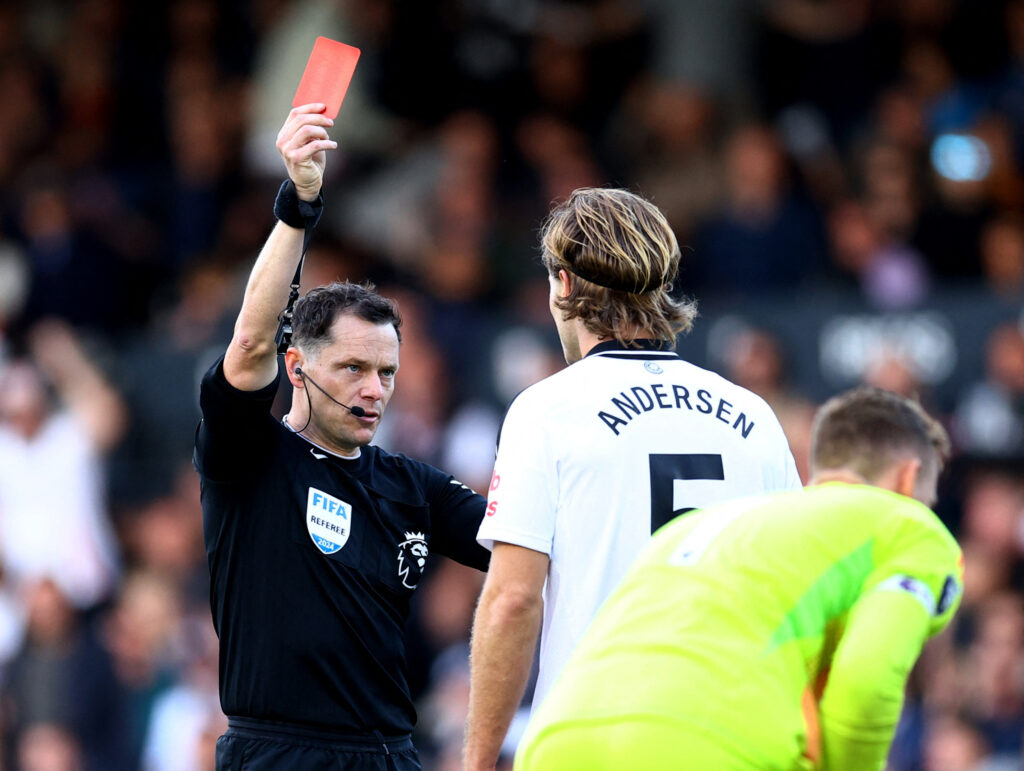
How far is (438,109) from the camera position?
1181 centimetres

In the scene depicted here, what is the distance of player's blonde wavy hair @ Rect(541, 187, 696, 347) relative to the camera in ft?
12.7

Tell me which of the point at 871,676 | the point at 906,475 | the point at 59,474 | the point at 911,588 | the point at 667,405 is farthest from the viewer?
the point at 59,474

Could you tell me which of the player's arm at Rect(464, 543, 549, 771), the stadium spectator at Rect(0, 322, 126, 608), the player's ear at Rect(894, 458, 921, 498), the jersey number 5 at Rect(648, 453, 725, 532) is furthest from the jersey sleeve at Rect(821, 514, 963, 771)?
the stadium spectator at Rect(0, 322, 126, 608)

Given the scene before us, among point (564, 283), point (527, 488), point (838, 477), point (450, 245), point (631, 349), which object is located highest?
point (450, 245)

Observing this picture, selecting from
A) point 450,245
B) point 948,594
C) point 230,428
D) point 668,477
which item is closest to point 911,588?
point 948,594

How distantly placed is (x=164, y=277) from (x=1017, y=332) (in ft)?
→ 22.4

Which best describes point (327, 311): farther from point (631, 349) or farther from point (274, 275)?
point (631, 349)

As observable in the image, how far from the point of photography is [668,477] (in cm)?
370

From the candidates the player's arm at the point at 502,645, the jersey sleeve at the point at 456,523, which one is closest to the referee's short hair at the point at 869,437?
the player's arm at the point at 502,645

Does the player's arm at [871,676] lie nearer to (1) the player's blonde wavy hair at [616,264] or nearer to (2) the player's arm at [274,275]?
(1) the player's blonde wavy hair at [616,264]

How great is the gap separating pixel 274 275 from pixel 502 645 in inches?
43.0

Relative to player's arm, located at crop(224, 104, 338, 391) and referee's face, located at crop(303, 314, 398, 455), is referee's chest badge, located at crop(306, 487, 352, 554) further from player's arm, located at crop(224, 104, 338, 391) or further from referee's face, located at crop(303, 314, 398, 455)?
player's arm, located at crop(224, 104, 338, 391)

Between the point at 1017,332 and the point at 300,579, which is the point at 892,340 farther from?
the point at 300,579

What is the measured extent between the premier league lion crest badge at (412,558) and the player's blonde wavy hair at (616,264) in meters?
0.85
